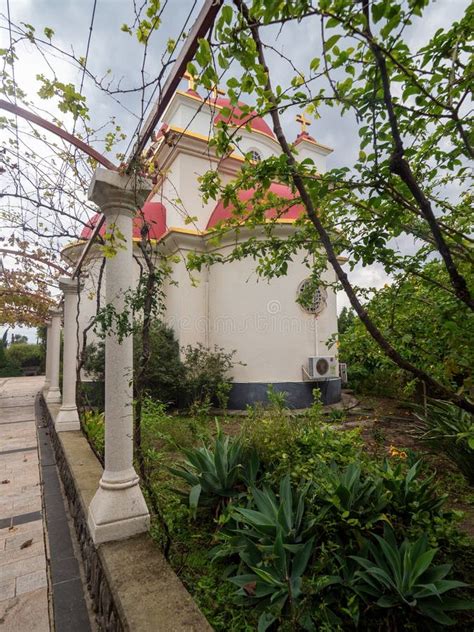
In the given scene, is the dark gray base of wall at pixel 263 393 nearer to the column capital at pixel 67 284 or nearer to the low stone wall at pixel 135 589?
the column capital at pixel 67 284

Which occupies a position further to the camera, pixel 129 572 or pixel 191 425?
pixel 191 425

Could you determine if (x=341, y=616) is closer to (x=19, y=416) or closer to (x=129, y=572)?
(x=129, y=572)

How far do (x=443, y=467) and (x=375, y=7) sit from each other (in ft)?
17.4

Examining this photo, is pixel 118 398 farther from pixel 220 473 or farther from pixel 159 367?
pixel 159 367

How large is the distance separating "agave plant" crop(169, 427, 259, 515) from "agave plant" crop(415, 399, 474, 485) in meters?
2.24

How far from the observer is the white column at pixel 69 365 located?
6355 millimetres

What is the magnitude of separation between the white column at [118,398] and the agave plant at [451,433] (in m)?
3.25

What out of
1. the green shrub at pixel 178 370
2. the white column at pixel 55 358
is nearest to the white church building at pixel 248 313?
the green shrub at pixel 178 370

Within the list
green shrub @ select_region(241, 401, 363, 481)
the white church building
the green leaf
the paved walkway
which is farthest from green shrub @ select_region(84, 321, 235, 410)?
the green leaf

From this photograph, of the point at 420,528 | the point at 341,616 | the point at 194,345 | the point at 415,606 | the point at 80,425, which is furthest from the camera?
the point at 194,345

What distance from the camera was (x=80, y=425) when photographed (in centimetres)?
627

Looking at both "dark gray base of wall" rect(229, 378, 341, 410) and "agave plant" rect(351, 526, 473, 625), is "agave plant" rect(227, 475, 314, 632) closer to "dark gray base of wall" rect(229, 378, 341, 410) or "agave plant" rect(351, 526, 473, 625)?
"agave plant" rect(351, 526, 473, 625)

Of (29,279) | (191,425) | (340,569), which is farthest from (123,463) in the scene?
(29,279)

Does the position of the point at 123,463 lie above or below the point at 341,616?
above
